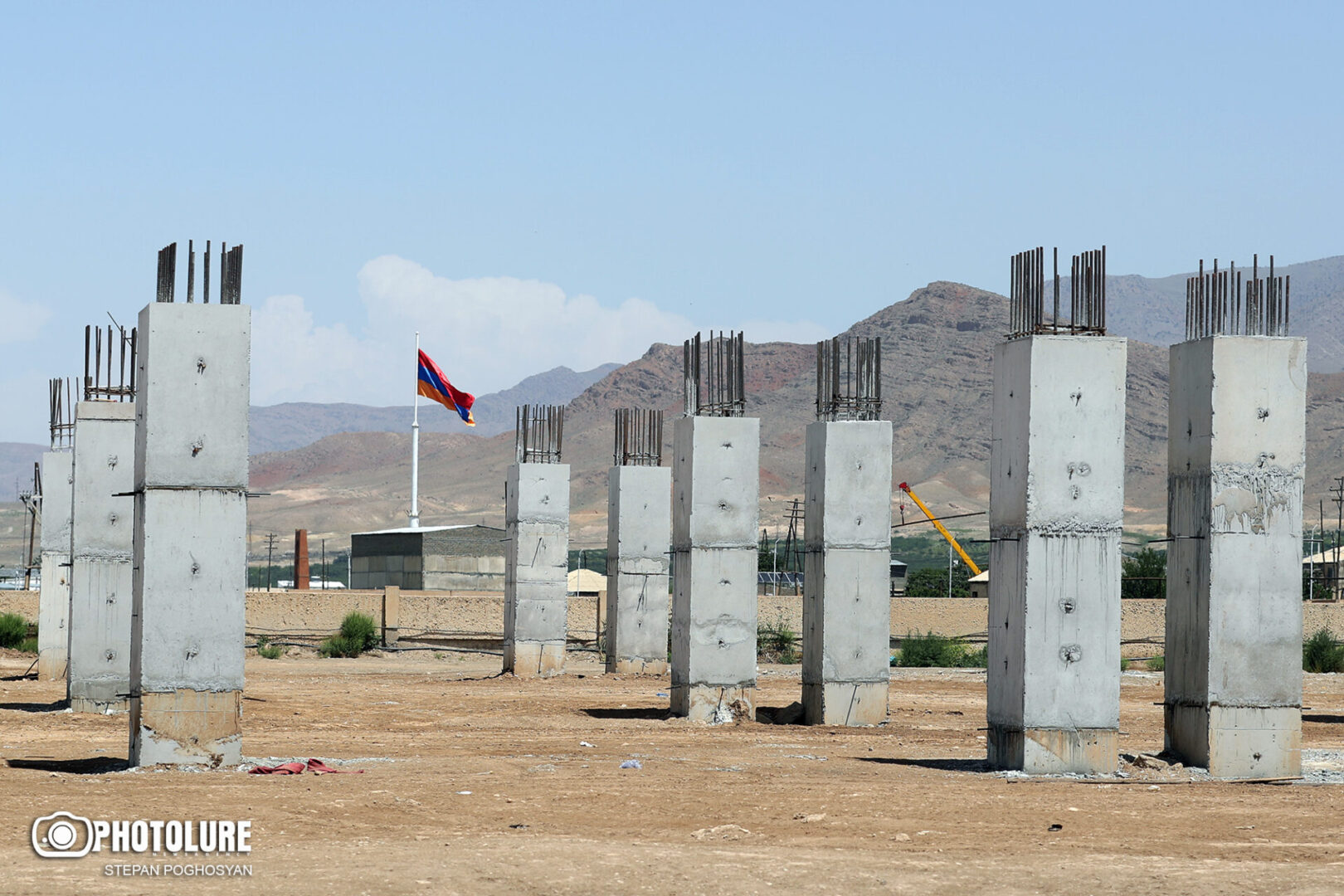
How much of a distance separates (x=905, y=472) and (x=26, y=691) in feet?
422

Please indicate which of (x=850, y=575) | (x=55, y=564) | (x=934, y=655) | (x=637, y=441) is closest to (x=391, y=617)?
(x=637, y=441)

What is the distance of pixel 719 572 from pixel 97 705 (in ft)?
23.7

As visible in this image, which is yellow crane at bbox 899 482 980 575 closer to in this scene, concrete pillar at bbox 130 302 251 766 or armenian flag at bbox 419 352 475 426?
armenian flag at bbox 419 352 475 426

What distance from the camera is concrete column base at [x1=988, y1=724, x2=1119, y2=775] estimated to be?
13531 mm

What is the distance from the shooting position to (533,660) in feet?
94.4

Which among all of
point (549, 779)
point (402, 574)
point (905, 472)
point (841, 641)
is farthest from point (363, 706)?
point (905, 472)

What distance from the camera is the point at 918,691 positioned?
26750 millimetres

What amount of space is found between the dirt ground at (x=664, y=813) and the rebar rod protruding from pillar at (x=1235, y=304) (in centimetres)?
384

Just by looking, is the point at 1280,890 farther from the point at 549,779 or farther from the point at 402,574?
the point at 402,574

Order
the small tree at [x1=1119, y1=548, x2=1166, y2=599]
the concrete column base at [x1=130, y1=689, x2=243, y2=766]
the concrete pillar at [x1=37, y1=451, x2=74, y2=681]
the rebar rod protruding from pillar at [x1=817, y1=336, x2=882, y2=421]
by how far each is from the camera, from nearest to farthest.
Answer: the concrete column base at [x1=130, y1=689, x2=243, y2=766] → the rebar rod protruding from pillar at [x1=817, y1=336, x2=882, y2=421] → the concrete pillar at [x1=37, y1=451, x2=74, y2=681] → the small tree at [x1=1119, y1=548, x2=1166, y2=599]

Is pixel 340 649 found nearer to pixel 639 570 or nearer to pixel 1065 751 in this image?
pixel 639 570

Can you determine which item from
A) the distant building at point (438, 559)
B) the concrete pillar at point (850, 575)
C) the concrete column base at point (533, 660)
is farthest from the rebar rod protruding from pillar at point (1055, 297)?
the distant building at point (438, 559)

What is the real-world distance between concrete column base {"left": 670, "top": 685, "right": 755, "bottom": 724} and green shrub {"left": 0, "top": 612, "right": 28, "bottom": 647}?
738 inches

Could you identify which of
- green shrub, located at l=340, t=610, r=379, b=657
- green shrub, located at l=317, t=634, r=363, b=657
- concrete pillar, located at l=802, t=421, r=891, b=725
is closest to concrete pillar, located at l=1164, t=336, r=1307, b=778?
concrete pillar, located at l=802, t=421, r=891, b=725
